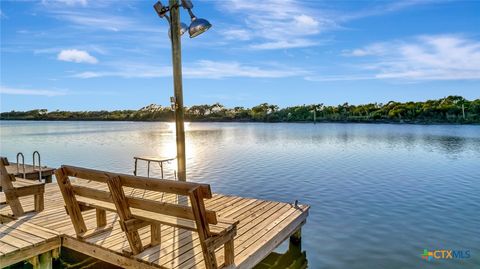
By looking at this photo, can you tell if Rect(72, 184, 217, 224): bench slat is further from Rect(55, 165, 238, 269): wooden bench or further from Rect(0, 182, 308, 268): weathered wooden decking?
Rect(0, 182, 308, 268): weathered wooden decking

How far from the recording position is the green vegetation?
91938 millimetres

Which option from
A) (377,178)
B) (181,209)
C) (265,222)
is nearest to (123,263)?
(181,209)

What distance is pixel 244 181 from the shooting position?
13.8 meters

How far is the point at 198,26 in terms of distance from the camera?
269 inches

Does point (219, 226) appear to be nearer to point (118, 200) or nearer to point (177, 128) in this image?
point (118, 200)

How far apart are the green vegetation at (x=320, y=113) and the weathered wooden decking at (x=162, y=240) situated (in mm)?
95885

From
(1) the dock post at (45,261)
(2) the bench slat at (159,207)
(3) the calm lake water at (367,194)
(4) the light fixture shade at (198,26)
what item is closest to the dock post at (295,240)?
(3) the calm lake water at (367,194)

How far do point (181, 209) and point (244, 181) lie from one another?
1017 cm

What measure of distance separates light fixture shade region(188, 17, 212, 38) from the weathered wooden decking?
147 inches

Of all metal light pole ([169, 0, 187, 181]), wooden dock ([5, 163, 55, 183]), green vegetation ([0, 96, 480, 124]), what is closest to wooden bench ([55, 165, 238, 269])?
metal light pole ([169, 0, 187, 181])

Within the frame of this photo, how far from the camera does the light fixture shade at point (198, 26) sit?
6824mm

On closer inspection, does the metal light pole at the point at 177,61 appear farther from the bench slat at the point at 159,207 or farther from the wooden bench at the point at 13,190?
the wooden bench at the point at 13,190

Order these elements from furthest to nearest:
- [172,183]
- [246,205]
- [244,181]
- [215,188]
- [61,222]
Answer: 1. [244,181]
2. [215,188]
3. [246,205]
4. [61,222]
5. [172,183]

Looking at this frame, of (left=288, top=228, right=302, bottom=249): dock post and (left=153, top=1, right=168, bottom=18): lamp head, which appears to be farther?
(left=153, top=1, right=168, bottom=18): lamp head
